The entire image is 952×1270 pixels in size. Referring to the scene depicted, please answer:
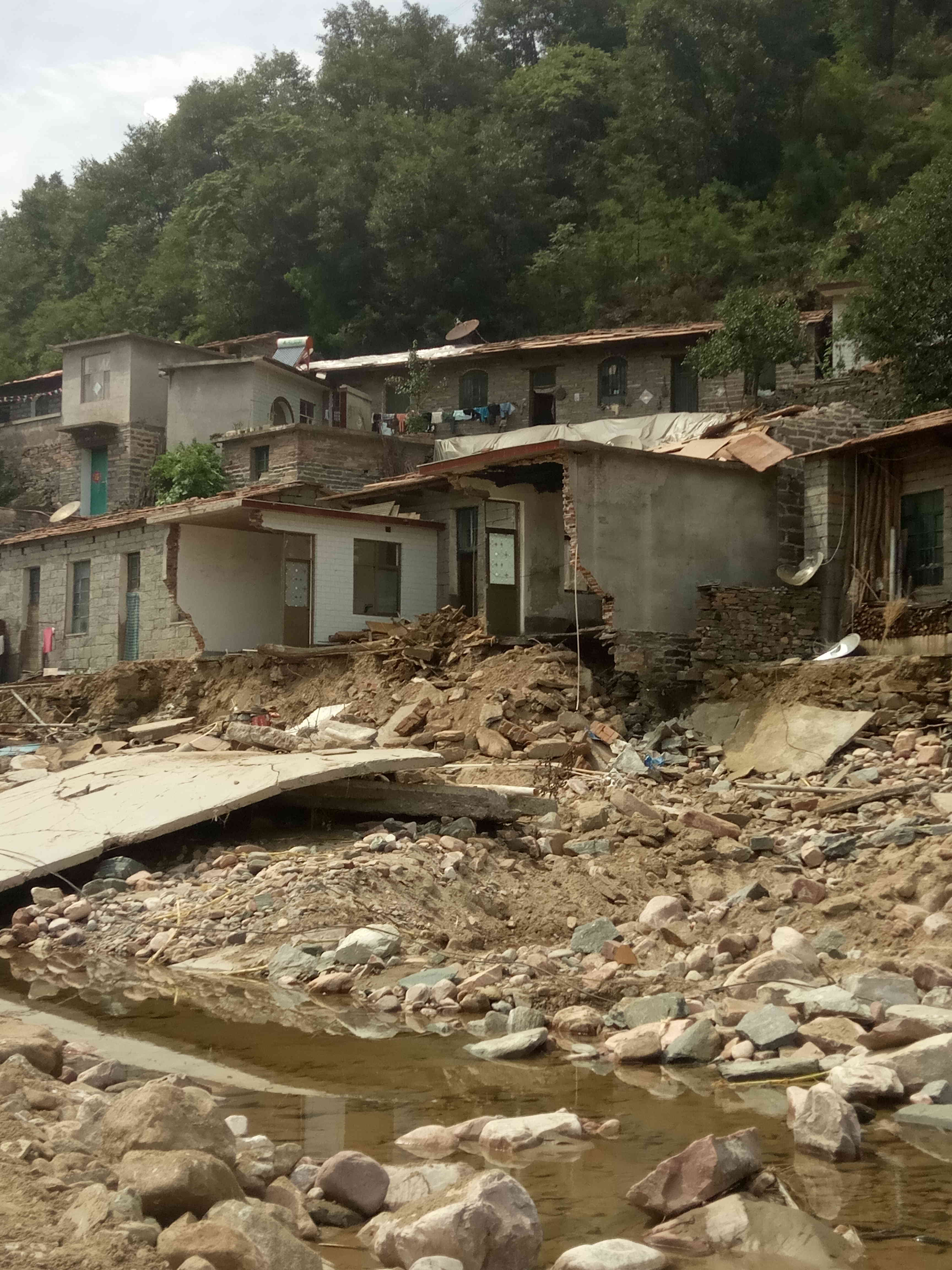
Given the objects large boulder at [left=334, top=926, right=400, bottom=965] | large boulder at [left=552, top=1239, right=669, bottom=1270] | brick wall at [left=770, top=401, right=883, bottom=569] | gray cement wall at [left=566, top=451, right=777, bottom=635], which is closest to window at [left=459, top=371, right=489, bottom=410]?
brick wall at [left=770, top=401, right=883, bottom=569]

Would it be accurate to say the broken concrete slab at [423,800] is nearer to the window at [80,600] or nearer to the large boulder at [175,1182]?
the large boulder at [175,1182]

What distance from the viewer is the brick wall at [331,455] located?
100.0ft

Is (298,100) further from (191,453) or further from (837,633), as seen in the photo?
(837,633)

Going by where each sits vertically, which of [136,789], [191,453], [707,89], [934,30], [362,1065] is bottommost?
[362,1065]

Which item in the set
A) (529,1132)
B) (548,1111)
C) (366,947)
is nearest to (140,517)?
(366,947)

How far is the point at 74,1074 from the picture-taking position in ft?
22.6

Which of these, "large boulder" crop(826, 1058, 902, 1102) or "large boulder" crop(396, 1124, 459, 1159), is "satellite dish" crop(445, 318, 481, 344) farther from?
"large boulder" crop(396, 1124, 459, 1159)

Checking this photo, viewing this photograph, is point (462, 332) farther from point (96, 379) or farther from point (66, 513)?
point (66, 513)

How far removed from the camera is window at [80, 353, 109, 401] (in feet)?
121

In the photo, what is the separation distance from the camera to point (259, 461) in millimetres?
31766

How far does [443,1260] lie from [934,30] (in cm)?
4616

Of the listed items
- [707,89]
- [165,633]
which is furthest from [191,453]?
[707,89]

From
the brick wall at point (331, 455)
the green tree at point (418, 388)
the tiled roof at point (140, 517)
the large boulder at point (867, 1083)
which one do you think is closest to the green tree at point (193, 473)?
the brick wall at point (331, 455)

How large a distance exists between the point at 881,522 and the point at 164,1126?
15.8 meters
